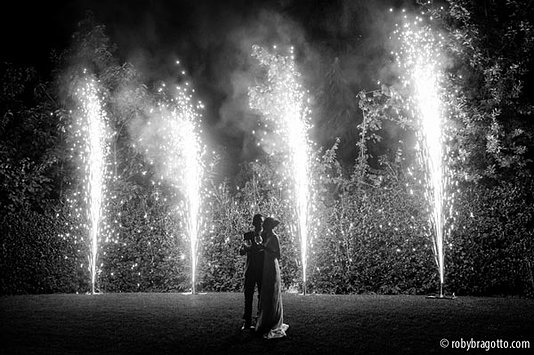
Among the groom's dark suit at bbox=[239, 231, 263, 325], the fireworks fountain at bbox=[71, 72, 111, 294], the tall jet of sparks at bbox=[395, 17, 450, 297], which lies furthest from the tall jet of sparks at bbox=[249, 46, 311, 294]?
the fireworks fountain at bbox=[71, 72, 111, 294]

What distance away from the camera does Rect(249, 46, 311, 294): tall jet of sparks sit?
1571 centimetres

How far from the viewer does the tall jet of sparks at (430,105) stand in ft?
44.1

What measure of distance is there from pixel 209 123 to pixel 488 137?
15661mm

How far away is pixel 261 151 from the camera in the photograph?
86.2ft

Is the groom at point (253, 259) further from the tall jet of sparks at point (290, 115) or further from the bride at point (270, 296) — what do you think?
the tall jet of sparks at point (290, 115)

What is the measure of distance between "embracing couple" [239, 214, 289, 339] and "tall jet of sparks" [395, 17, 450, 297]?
19.5 ft

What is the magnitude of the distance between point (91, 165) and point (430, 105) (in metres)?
11.0

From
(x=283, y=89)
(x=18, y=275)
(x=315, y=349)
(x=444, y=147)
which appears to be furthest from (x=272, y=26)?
(x=315, y=349)

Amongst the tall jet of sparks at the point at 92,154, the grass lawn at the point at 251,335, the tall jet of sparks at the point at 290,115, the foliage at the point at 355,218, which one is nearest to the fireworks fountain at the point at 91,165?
the tall jet of sparks at the point at 92,154

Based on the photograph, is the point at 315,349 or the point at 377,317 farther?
the point at 377,317

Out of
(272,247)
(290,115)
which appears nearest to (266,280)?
(272,247)

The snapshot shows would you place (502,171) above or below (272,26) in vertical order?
below

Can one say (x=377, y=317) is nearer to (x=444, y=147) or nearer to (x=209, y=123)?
(x=444, y=147)

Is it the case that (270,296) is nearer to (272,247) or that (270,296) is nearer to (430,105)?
(272,247)
